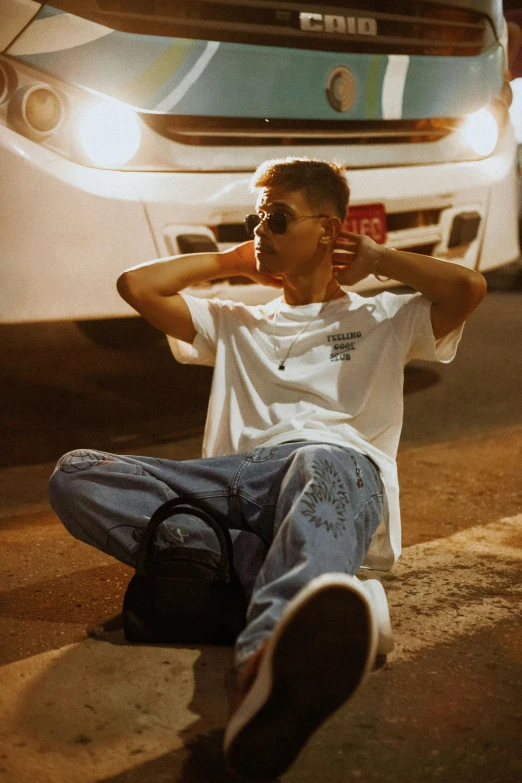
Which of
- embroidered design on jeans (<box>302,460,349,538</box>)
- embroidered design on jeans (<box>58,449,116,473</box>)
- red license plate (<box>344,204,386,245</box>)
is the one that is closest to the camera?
embroidered design on jeans (<box>302,460,349,538</box>)

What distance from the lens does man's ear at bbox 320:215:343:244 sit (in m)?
2.71

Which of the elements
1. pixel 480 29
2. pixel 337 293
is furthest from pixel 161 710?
pixel 480 29

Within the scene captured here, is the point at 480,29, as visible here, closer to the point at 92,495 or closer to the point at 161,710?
the point at 92,495

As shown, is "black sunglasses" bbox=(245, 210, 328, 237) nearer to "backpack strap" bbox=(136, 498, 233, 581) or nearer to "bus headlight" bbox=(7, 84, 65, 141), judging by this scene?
"backpack strap" bbox=(136, 498, 233, 581)

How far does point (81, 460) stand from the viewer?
2459mm

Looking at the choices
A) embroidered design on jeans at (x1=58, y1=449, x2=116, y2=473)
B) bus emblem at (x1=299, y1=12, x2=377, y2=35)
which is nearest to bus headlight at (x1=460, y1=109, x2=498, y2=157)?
bus emblem at (x1=299, y1=12, x2=377, y2=35)

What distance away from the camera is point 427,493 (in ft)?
11.8

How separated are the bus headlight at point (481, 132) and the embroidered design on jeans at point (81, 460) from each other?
2.82 meters

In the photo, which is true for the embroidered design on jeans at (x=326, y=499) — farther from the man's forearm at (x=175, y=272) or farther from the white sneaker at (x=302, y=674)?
the man's forearm at (x=175, y=272)

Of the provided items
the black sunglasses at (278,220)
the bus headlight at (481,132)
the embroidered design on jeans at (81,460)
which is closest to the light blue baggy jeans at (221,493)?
the embroidered design on jeans at (81,460)

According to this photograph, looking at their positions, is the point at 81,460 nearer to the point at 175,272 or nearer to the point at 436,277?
the point at 175,272

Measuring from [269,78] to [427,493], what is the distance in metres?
1.77

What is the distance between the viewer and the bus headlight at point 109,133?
3551 mm

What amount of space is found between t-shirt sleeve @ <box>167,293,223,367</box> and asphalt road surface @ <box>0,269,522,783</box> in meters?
0.67
